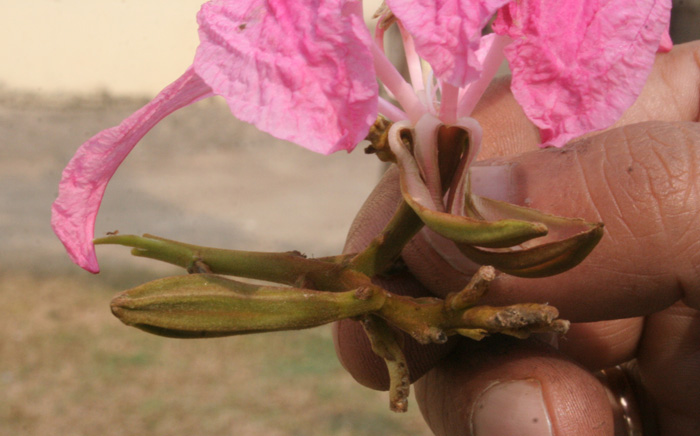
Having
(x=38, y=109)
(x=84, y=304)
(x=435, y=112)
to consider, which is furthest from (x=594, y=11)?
(x=38, y=109)

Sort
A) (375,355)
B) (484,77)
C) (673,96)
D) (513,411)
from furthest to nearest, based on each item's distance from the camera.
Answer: (673,96), (375,355), (513,411), (484,77)

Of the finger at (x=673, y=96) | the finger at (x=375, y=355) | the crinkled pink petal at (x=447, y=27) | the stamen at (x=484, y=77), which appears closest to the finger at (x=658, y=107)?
the finger at (x=673, y=96)

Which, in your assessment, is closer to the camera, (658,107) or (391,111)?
(391,111)

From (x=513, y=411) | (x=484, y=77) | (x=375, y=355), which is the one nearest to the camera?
(x=484, y=77)

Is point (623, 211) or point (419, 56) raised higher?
point (419, 56)

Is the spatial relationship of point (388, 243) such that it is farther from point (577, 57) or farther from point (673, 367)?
point (673, 367)

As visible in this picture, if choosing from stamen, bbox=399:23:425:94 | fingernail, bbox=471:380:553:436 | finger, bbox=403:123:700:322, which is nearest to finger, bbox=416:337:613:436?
fingernail, bbox=471:380:553:436

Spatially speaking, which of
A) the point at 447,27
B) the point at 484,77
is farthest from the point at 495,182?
the point at 447,27

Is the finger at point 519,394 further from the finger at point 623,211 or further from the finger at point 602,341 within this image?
the finger at point 602,341
